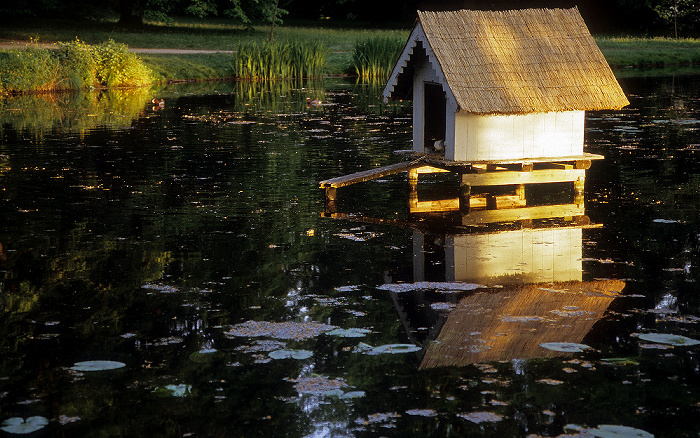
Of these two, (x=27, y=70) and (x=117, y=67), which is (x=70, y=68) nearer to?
→ (x=27, y=70)

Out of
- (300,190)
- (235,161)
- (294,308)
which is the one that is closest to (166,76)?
(235,161)

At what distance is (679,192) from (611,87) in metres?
2.07

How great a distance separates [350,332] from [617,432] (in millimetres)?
2602

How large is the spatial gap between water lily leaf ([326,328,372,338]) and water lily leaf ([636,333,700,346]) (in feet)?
7.49

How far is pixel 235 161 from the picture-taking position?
18234 millimetres

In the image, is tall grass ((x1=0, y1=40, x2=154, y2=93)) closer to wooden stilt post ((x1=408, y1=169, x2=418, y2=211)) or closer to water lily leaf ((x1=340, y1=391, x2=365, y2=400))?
wooden stilt post ((x1=408, y1=169, x2=418, y2=211))

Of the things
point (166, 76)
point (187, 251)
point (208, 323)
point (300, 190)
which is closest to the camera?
point (208, 323)

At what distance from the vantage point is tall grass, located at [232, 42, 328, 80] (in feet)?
123

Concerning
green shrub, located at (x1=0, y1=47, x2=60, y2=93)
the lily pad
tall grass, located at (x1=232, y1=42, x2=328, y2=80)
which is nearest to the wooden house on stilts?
the lily pad

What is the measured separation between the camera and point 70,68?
32.9 meters

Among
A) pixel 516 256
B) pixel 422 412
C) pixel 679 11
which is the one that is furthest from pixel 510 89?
pixel 679 11

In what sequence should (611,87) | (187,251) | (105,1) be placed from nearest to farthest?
(187,251) → (611,87) → (105,1)

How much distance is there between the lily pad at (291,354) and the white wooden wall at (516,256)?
2.58 metres

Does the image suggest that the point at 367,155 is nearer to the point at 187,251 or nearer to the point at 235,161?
the point at 235,161
